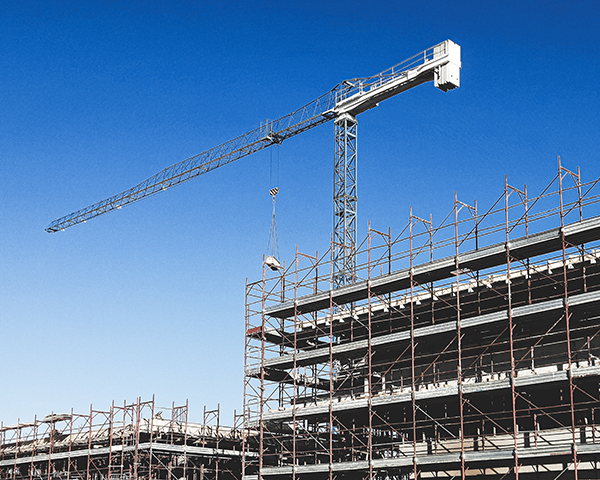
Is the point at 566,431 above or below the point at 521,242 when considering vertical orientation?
below

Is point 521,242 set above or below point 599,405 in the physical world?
above

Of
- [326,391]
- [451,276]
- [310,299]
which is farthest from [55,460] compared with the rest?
[451,276]

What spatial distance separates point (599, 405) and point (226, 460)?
2699 centimetres

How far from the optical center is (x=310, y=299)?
154 feet

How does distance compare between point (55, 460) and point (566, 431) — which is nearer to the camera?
point (566, 431)

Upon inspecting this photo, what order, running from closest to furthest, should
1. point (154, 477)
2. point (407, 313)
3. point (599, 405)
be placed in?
point (599, 405), point (407, 313), point (154, 477)

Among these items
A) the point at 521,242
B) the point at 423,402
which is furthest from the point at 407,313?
the point at 521,242

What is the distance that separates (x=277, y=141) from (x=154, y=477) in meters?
38.9

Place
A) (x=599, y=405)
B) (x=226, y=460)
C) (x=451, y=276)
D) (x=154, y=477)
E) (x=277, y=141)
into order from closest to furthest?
(x=599, y=405)
(x=451, y=276)
(x=154, y=477)
(x=226, y=460)
(x=277, y=141)

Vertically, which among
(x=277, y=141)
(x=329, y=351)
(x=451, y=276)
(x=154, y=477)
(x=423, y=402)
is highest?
(x=277, y=141)

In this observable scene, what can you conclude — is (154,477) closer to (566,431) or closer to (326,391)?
(326,391)

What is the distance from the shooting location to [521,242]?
122 ft

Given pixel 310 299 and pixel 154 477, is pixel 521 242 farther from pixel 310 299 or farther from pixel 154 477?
pixel 154 477

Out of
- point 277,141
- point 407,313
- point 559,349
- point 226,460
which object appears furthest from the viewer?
point 277,141
